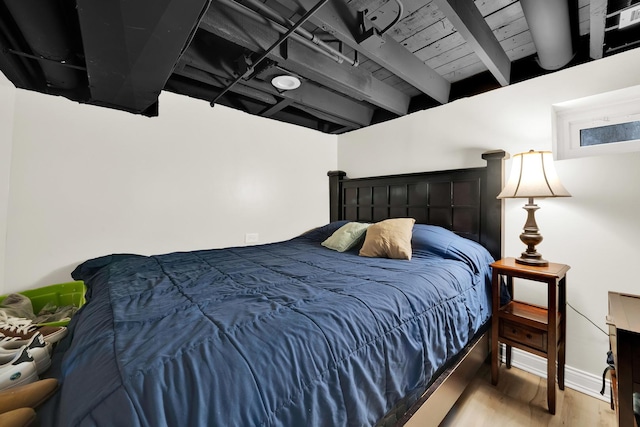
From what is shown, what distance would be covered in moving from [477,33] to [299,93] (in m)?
1.42

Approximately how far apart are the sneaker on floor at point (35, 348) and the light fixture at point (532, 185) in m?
2.36

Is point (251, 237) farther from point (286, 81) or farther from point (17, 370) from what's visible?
point (17, 370)

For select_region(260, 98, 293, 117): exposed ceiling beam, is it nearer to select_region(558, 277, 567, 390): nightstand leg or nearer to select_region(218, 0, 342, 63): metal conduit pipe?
select_region(218, 0, 342, 63): metal conduit pipe

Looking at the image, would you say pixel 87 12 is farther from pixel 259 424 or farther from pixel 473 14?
pixel 473 14

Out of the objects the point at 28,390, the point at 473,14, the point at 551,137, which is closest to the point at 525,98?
the point at 551,137

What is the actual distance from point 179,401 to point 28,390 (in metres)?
0.39

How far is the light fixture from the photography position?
1605 mm

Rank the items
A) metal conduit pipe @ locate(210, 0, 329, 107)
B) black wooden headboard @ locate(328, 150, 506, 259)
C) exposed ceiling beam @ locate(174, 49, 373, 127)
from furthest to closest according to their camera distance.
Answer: black wooden headboard @ locate(328, 150, 506, 259) → exposed ceiling beam @ locate(174, 49, 373, 127) → metal conduit pipe @ locate(210, 0, 329, 107)

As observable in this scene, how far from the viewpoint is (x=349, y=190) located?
3.21 meters

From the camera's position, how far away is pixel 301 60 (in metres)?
1.81

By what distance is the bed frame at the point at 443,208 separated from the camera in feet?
4.23

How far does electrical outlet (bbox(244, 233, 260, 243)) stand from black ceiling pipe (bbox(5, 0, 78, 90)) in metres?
1.78

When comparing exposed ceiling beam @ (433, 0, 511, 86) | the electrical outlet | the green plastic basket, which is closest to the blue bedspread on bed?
the green plastic basket

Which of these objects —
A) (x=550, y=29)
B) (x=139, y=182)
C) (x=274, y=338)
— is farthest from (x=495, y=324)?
(x=139, y=182)
